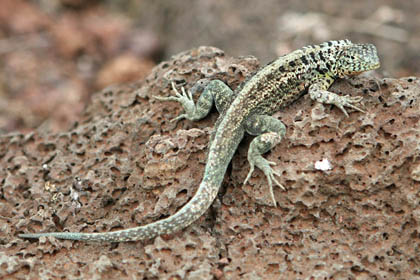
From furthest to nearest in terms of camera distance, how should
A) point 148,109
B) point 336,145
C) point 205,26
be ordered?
point 205,26 → point 148,109 → point 336,145

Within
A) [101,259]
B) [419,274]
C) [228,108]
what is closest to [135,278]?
[101,259]

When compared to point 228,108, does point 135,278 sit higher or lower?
lower

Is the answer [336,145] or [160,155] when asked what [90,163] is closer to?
[160,155]

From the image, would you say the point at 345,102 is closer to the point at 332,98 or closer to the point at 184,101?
the point at 332,98

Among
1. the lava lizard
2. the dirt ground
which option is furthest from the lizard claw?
the dirt ground

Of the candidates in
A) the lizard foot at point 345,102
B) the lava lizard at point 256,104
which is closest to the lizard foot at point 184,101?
the lava lizard at point 256,104

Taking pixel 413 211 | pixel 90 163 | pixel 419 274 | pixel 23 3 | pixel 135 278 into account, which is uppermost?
pixel 23 3

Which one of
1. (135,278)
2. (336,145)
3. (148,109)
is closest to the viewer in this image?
(135,278)
